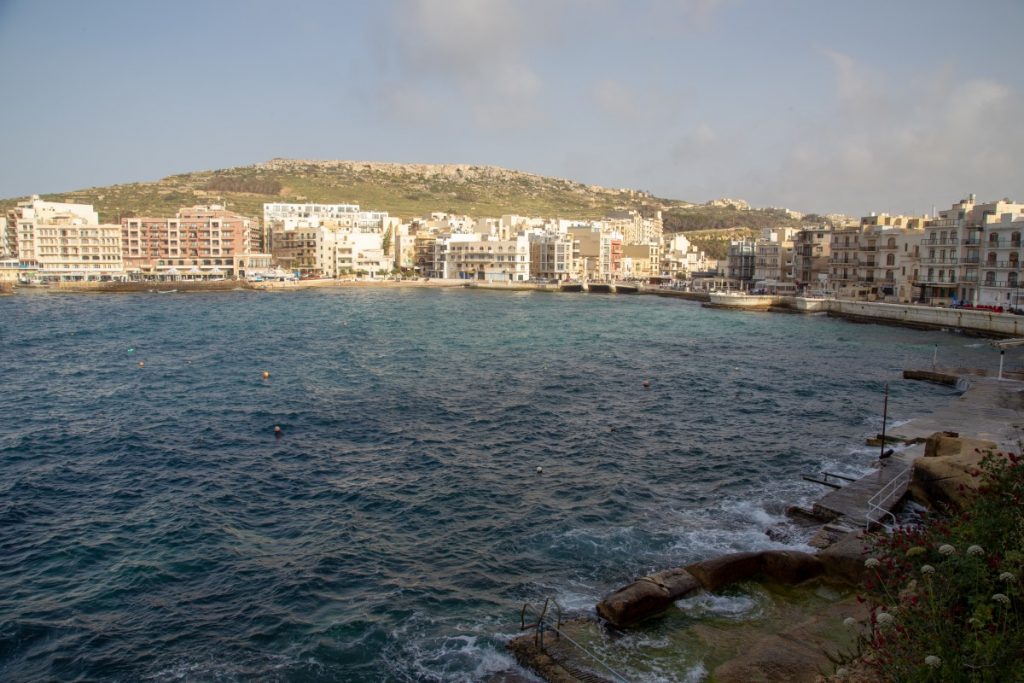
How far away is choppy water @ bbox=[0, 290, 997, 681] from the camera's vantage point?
12344mm

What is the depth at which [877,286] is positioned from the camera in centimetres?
7500

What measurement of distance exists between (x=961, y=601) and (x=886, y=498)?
28.9 feet

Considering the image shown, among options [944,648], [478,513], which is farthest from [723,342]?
[944,648]

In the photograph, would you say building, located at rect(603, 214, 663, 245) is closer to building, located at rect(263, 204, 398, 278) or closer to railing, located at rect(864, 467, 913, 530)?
building, located at rect(263, 204, 398, 278)

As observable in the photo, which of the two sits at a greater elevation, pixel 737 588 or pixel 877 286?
pixel 877 286

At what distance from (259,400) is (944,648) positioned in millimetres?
28036

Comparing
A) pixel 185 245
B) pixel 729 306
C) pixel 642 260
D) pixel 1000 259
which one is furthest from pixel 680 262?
pixel 185 245

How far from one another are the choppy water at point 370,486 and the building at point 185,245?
73548 mm

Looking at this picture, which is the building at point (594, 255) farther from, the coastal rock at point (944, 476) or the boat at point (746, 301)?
the coastal rock at point (944, 476)

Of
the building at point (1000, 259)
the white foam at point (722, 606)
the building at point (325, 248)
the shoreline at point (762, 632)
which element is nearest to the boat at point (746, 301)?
the building at point (1000, 259)

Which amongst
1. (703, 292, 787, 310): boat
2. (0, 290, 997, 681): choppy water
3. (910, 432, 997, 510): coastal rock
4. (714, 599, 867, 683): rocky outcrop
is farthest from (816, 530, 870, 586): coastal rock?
(703, 292, 787, 310): boat

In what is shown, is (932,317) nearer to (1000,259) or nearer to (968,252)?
(1000,259)

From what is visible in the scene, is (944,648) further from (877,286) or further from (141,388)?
(877,286)

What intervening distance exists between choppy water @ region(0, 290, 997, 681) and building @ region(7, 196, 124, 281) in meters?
72.1
